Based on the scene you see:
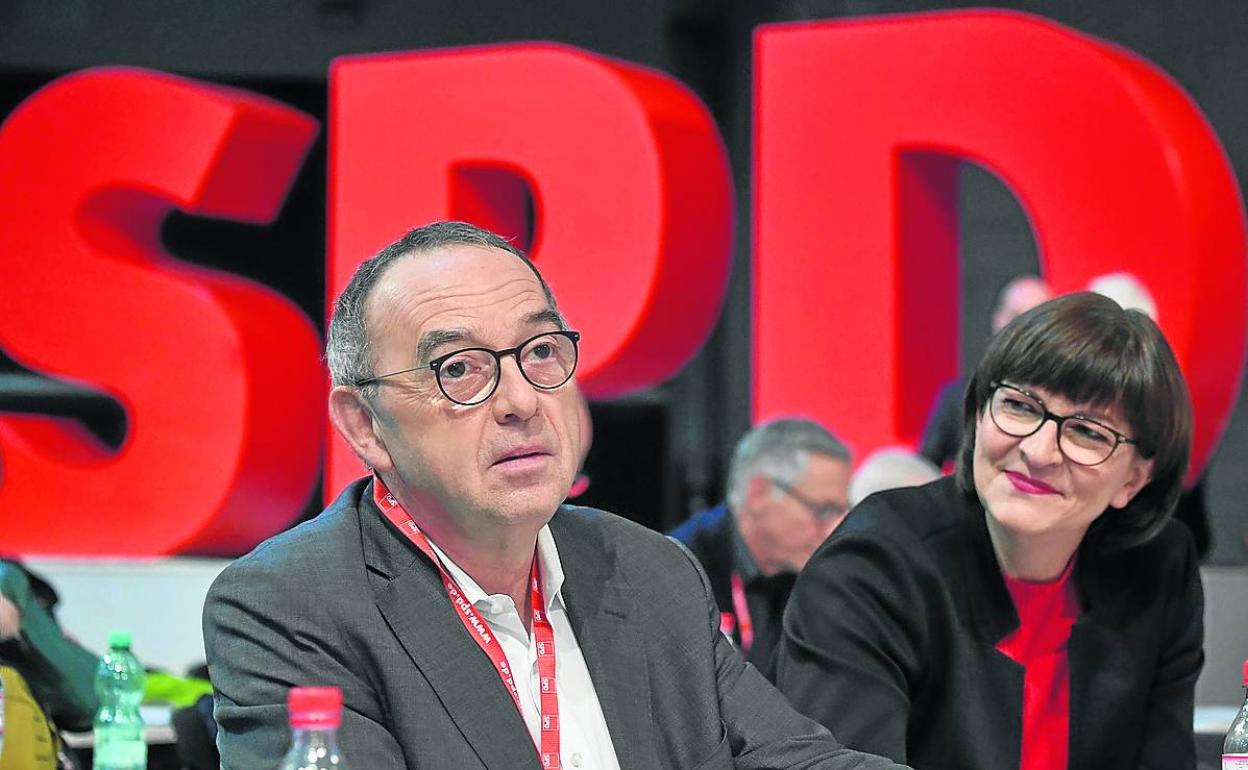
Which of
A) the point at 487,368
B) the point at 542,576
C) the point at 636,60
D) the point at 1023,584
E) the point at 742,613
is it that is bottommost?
the point at 742,613

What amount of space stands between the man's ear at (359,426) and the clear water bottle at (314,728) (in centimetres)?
43

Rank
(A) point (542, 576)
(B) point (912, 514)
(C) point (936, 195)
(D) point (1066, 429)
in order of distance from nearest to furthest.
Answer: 1. (A) point (542, 576)
2. (D) point (1066, 429)
3. (B) point (912, 514)
4. (C) point (936, 195)

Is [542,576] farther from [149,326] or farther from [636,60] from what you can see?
[636,60]

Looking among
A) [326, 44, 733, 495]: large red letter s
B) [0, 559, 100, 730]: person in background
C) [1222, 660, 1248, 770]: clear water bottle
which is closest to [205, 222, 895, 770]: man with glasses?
[1222, 660, 1248, 770]: clear water bottle

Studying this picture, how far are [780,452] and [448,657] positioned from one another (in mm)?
2544

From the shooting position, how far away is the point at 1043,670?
269 centimetres

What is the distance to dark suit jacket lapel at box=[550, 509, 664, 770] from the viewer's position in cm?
211

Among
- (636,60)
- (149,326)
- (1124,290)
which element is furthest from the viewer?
(636,60)

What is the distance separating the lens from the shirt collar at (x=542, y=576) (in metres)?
2.10

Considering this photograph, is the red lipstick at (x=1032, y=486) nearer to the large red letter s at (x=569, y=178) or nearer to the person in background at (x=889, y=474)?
the person in background at (x=889, y=474)

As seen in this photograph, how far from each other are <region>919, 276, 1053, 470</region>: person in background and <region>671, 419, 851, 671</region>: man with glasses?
81 centimetres

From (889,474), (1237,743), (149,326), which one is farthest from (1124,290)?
(149,326)

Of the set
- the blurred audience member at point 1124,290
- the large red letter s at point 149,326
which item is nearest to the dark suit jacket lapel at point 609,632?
the blurred audience member at point 1124,290

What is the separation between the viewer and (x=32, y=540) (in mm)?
6660
